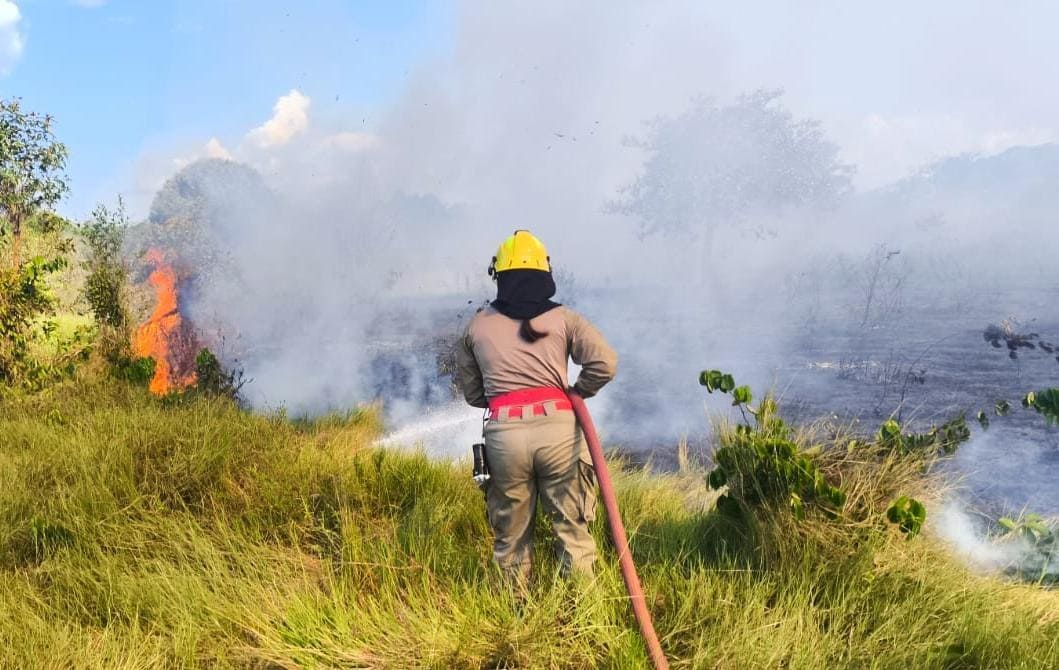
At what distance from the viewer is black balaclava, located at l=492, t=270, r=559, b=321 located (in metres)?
3.51

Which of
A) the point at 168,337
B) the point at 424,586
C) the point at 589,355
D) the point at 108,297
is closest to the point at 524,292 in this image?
the point at 589,355

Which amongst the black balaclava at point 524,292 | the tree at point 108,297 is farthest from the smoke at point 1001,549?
the tree at point 108,297

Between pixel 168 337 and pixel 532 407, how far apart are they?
1220 cm

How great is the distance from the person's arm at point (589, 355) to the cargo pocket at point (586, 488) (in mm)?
403

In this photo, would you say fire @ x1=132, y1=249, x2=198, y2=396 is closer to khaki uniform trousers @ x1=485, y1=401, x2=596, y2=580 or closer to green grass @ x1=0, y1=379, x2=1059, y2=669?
green grass @ x1=0, y1=379, x2=1059, y2=669

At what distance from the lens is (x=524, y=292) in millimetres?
3512

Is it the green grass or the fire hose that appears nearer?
the fire hose

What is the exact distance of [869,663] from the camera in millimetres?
2730

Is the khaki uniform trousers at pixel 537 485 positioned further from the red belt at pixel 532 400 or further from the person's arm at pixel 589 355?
the person's arm at pixel 589 355

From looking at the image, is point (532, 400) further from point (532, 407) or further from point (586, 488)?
point (586, 488)

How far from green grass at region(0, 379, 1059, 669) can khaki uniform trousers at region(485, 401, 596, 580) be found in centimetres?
17

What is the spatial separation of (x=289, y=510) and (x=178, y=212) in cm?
1972

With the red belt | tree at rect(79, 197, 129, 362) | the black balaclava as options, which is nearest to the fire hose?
the red belt

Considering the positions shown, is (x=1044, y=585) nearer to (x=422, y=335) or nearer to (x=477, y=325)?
(x=477, y=325)
